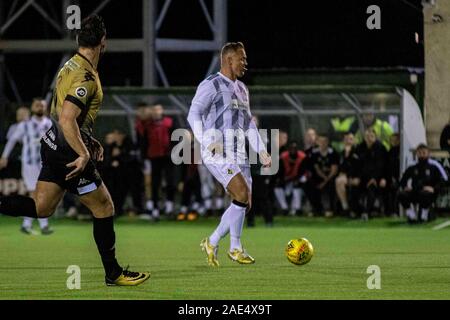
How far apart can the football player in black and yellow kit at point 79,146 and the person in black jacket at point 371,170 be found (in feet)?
39.6

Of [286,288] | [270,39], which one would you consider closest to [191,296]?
[286,288]

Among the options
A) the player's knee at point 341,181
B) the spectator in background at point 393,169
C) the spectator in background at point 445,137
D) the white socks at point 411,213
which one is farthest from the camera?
the player's knee at point 341,181

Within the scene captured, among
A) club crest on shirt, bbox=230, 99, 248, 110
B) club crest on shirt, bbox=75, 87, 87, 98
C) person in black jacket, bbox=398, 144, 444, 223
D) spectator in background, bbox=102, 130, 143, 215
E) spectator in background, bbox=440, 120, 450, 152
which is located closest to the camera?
Result: club crest on shirt, bbox=75, 87, 87, 98

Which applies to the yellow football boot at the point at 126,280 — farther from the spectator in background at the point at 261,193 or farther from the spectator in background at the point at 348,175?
the spectator in background at the point at 348,175

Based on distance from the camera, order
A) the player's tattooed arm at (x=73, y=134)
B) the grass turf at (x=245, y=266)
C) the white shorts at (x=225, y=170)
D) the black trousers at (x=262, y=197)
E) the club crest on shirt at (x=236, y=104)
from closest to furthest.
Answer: the player's tattooed arm at (x=73, y=134), the grass turf at (x=245, y=266), the white shorts at (x=225, y=170), the club crest on shirt at (x=236, y=104), the black trousers at (x=262, y=197)

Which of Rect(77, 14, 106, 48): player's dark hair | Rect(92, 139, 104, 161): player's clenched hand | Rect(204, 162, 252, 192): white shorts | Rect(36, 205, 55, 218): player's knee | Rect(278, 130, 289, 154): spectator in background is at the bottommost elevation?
Rect(36, 205, 55, 218): player's knee

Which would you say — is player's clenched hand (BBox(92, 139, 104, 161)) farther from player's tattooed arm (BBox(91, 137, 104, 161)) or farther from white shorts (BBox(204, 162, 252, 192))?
white shorts (BBox(204, 162, 252, 192))

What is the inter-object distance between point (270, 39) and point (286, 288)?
27.5m

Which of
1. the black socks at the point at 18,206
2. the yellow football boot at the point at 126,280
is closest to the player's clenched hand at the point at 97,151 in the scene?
the black socks at the point at 18,206

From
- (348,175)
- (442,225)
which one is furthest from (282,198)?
(442,225)

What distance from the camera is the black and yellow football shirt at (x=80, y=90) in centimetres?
1100

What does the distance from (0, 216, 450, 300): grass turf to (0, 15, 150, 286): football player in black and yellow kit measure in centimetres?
67

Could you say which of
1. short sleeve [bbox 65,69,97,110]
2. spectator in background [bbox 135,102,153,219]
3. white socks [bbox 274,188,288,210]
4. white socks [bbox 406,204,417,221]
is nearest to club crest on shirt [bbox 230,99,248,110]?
short sleeve [bbox 65,69,97,110]

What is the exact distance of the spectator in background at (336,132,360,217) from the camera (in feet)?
76.8
